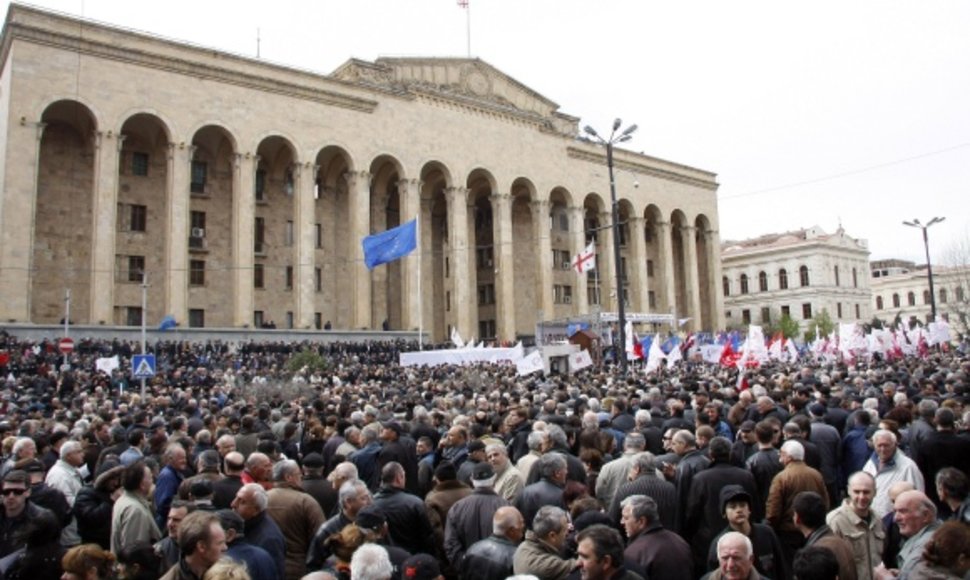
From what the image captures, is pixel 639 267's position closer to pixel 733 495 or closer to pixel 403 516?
pixel 403 516

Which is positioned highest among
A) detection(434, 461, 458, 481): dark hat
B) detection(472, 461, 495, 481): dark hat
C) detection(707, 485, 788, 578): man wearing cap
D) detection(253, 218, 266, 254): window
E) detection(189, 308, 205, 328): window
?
detection(253, 218, 266, 254): window

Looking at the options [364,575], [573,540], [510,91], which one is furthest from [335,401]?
[510,91]

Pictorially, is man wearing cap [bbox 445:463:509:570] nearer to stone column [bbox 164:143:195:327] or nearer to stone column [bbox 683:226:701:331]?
stone column [bbox 164:143:195:327]

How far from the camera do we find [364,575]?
3.61 meters

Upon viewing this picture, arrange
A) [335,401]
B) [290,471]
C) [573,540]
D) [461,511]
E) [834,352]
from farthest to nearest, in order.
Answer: [834,352], [335,401], [290,471], [461,511], [573,540]

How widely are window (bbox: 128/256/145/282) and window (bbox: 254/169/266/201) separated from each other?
22.6ft

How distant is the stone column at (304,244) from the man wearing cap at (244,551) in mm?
31960

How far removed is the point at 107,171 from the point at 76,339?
281 inches

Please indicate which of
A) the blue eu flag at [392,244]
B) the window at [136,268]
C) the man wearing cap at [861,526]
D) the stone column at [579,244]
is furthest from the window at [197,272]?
the man wearing cap at [861,526]

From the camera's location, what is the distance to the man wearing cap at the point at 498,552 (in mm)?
4469

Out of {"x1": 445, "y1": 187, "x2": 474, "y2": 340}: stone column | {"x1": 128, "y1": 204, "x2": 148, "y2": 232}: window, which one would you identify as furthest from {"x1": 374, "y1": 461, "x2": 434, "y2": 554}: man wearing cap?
{"x1": 445, "y1": 187, "x2": 474, "y2": 340}: stone column

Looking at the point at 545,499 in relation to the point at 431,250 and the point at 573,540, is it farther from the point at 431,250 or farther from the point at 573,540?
the point at 431,250

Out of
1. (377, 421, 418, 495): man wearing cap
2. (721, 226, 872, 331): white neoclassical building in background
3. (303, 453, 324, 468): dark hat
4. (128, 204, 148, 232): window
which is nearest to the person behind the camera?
(303, 453, 324, 468): dark hat

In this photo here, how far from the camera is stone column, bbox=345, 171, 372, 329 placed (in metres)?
37.4
